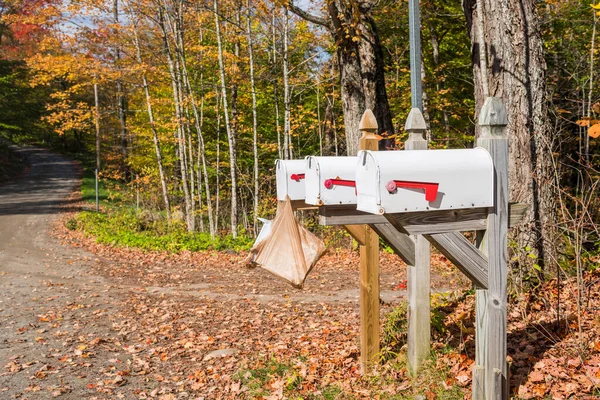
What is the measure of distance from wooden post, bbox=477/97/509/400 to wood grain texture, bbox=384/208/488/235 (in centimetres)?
8

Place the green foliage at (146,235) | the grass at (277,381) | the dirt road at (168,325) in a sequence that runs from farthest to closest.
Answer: the green foliage at (146,235), the dirt road at (168,325), the grass at (277,381)

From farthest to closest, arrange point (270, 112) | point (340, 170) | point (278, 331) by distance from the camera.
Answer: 1. point (270, 112)
2. point (278, 331)
3. point (340, 170)

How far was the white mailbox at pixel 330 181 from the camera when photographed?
3479mm

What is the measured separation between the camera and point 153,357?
6.27 m

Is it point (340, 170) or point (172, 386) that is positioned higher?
point (340, 170)

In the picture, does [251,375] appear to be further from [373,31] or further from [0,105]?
[0,105]

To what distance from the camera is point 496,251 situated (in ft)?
9.91

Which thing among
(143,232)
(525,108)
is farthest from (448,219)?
(143,232)

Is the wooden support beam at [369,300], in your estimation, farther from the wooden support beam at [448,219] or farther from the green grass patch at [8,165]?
the green grass patch at [8,165]

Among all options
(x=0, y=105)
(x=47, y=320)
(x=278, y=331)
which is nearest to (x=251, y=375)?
(x=278, y=331)

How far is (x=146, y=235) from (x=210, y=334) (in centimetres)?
986

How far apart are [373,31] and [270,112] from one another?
10507 mm

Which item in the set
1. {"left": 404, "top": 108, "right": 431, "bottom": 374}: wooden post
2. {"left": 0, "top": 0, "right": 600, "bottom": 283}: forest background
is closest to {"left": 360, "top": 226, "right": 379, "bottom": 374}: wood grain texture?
{"left": 404, "top": 108, "right": 431, "bottom": 374}: wooden post

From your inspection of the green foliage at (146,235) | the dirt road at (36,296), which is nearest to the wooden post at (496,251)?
the dirt road at (36,296)
